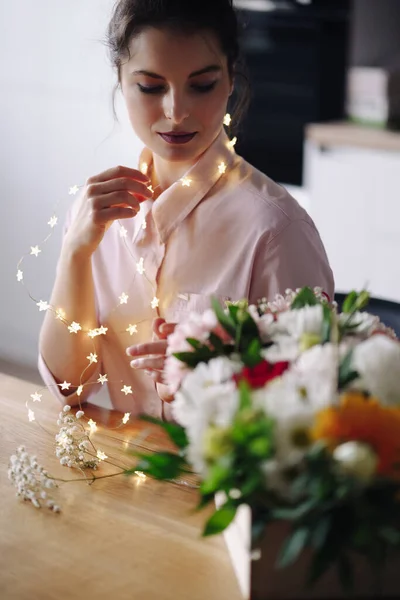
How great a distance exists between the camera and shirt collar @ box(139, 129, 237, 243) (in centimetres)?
172

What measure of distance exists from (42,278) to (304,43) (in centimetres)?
136

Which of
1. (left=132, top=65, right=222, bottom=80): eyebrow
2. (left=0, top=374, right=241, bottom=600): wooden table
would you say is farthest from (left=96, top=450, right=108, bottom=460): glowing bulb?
(left=132, top=65, right=222, bottom=80): eyebrow

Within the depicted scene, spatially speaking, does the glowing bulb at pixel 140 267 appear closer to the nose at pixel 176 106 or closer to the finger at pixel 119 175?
the finger at pixel 119 175

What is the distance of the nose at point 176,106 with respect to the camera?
1547 mm

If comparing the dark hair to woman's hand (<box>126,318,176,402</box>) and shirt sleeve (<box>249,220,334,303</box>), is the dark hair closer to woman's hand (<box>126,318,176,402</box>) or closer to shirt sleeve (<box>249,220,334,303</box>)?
shirt sleeve (<box>249,220,334,303</box>)

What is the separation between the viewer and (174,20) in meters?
1.55

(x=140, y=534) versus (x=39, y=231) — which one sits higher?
(x=140, y=534)

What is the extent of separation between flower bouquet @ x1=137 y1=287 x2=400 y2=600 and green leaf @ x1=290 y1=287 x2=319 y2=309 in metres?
0.07

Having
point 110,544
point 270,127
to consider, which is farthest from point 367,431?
point 270,127

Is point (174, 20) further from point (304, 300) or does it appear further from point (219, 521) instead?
point (219, 521)

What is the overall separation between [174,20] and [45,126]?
84.3 inches

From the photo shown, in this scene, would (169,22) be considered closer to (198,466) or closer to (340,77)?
(198,466)

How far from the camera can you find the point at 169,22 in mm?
1546

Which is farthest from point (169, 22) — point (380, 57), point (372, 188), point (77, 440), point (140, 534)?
point (380, 57)
